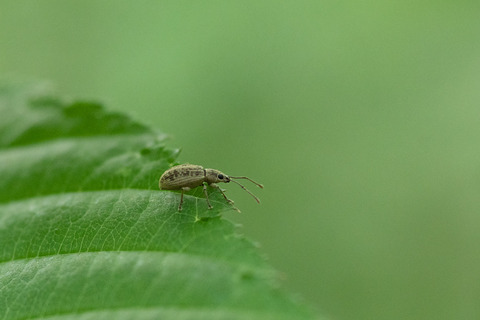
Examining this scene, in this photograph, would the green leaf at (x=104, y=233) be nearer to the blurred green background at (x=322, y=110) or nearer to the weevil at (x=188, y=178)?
the weevil at (x=188, y=178)

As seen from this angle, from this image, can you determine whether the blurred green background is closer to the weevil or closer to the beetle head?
the beetle head

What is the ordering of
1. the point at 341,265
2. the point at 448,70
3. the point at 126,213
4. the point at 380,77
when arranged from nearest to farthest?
the point at 126,213 < the point at 341,265 < the point at 448,70 < the point at 380,77

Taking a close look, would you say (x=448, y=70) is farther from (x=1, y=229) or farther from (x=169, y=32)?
(x=1, y=229)

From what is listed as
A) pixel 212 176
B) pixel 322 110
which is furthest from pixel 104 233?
pixel 322 110

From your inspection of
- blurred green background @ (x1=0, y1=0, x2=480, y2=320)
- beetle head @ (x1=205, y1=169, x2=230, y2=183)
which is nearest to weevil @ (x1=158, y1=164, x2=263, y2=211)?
beetle head @ (x1=205, y1=169, x2=230, y2=183)

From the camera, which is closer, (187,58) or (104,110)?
(104,110)

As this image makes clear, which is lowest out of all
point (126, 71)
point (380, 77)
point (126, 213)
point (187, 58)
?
point (126, 213)

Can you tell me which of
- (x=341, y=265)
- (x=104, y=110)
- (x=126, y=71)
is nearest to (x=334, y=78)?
(x=341, y=265)
